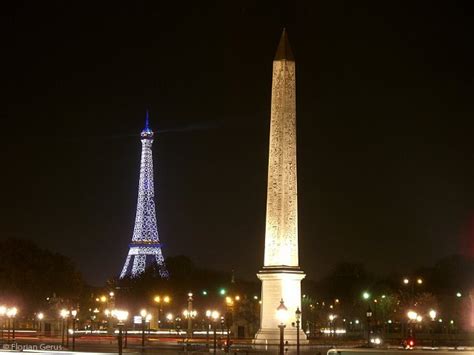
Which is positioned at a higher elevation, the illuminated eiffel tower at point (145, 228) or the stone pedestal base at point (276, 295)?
the illuminated eiffel tower at point (145, 228)

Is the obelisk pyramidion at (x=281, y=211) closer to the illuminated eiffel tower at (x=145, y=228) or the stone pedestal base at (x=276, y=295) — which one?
the stone pedestal base at (x=276, y=295)

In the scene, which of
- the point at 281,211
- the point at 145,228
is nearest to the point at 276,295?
the point at 281,211

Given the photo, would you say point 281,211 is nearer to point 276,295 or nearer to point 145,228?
point 276,295

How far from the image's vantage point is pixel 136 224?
138 metres

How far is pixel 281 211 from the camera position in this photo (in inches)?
1927

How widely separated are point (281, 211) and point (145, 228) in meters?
90.7

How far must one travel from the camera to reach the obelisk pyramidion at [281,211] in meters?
49.1

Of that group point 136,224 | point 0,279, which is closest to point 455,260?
point 136,224

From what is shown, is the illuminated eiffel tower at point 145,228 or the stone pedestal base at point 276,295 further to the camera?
the illuminated eiffel tower at point 145,228

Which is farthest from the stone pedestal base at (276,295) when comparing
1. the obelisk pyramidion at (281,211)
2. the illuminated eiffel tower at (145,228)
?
the illuminated eiffel tower at (145,228)

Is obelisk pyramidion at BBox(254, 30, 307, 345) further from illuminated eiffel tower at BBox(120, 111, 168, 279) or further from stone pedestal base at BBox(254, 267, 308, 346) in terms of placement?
illuminated eiffel tower at BBox(120, 111, 168, 279)

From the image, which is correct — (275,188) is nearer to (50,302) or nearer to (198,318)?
(50,302)

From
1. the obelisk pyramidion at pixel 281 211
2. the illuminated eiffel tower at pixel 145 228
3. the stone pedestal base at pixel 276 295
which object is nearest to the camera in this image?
the obelisk pyramidion at pixel 281 211

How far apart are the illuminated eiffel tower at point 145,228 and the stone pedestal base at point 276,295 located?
80573 mm
